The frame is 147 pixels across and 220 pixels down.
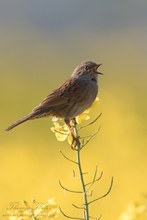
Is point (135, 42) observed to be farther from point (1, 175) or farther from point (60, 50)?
point (1, 175)

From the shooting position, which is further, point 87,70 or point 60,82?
point 60,82

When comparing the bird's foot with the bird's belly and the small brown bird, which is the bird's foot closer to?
the bird's belly

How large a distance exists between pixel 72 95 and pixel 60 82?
7677 mm

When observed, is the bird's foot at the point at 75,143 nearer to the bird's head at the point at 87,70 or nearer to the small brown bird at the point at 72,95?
the small brown bird at the point at 72,95

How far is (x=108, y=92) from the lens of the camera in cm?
1220

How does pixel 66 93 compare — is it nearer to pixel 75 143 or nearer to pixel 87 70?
pixel 87 70

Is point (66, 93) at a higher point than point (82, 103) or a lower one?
higher

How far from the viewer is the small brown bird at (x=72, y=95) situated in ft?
17.6

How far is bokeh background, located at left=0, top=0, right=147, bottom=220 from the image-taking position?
24.1ft

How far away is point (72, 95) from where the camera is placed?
5656 millimetres

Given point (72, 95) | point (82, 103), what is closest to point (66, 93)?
point (72, 95)

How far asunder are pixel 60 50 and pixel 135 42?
1.16 meters

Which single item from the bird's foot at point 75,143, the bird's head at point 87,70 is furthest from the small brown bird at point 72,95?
the bird's foot at point 75,143

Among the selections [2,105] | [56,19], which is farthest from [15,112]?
[56,19]
